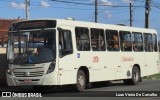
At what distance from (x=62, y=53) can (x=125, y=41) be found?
596 centimetres

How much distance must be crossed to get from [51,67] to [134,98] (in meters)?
3.66

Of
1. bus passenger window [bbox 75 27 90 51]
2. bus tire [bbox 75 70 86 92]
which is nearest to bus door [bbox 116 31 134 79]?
bus passenger window [bbox 75 27 90 51]

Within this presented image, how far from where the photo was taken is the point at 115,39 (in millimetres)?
22969

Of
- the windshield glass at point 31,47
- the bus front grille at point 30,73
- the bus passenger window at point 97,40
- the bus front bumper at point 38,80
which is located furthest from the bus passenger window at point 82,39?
the bus front grille at point 30,73

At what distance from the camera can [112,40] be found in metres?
22.7

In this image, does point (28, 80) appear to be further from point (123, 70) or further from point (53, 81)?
point (123, 70)

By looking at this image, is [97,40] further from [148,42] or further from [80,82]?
[148,42]

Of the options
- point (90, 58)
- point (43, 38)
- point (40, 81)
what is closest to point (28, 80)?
point (40, 81)

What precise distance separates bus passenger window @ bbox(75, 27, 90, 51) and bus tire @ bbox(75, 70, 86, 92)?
107cm

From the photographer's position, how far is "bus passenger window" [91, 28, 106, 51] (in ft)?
69.2

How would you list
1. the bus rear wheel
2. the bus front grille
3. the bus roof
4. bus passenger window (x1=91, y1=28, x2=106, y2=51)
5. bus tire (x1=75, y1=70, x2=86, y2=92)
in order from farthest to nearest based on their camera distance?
the bus rear wheel < bus passenger window (x1=91, y1=28, x2=106, y2=51) < bus tire (x1=75, y1=70, x2=86, y2=92) < the bus roof < the bus front grille

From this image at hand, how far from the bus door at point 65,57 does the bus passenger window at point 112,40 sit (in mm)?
3405

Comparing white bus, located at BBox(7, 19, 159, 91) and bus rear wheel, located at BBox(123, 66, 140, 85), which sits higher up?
white bus, located at BBox(7, 19, 159, 91)

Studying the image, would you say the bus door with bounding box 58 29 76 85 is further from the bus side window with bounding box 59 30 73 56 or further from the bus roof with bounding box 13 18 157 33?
the bus roof with bounding box 13 18 157 33
